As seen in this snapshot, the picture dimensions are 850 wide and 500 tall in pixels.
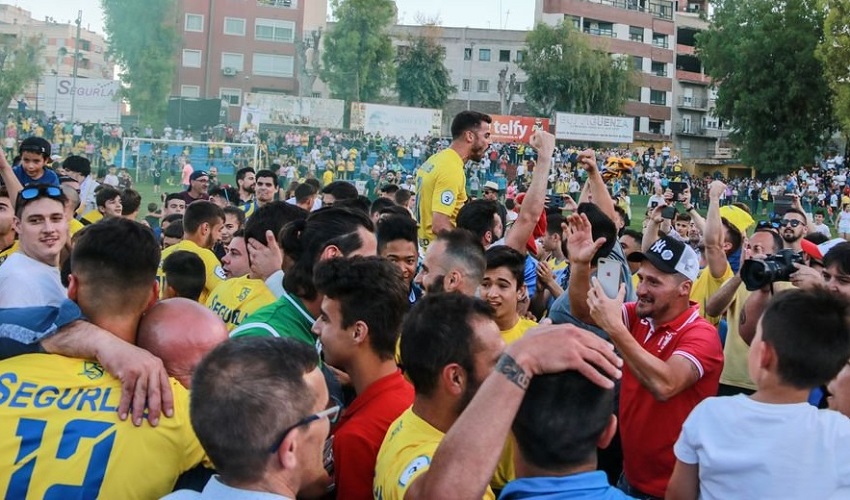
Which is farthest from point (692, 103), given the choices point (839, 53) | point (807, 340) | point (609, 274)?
point (807, 340)

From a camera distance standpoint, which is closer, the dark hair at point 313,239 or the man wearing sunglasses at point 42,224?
the dark hair at point 313,239

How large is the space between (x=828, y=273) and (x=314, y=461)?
3566 millimetres

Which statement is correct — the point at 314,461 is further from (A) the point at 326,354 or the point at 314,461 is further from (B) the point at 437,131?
(B) the point at 437,131

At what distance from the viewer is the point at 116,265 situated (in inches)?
119

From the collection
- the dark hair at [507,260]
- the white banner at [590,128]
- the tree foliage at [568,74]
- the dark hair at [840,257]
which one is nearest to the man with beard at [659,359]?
the dark hair at [507,260]

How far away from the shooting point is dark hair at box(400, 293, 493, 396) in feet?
9.80

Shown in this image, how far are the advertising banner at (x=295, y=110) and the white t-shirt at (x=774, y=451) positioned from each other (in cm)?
4797

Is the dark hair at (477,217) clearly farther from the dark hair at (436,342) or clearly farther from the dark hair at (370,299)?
the dark hair at (436,342)

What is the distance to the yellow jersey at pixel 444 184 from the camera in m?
7.21

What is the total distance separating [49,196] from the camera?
590 centimetres

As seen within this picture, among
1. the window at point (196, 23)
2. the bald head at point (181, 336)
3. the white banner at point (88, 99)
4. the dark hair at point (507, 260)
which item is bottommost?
the bald head at point (181, 336)

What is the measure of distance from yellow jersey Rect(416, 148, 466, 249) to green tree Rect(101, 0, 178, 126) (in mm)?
50773

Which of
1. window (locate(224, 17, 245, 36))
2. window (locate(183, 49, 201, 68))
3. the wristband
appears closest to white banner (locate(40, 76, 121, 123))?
window (locate(183, 49, 201, 68))

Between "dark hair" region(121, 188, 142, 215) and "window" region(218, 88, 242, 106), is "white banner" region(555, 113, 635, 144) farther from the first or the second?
"dark hair" region(121, 188, 142, 215)
